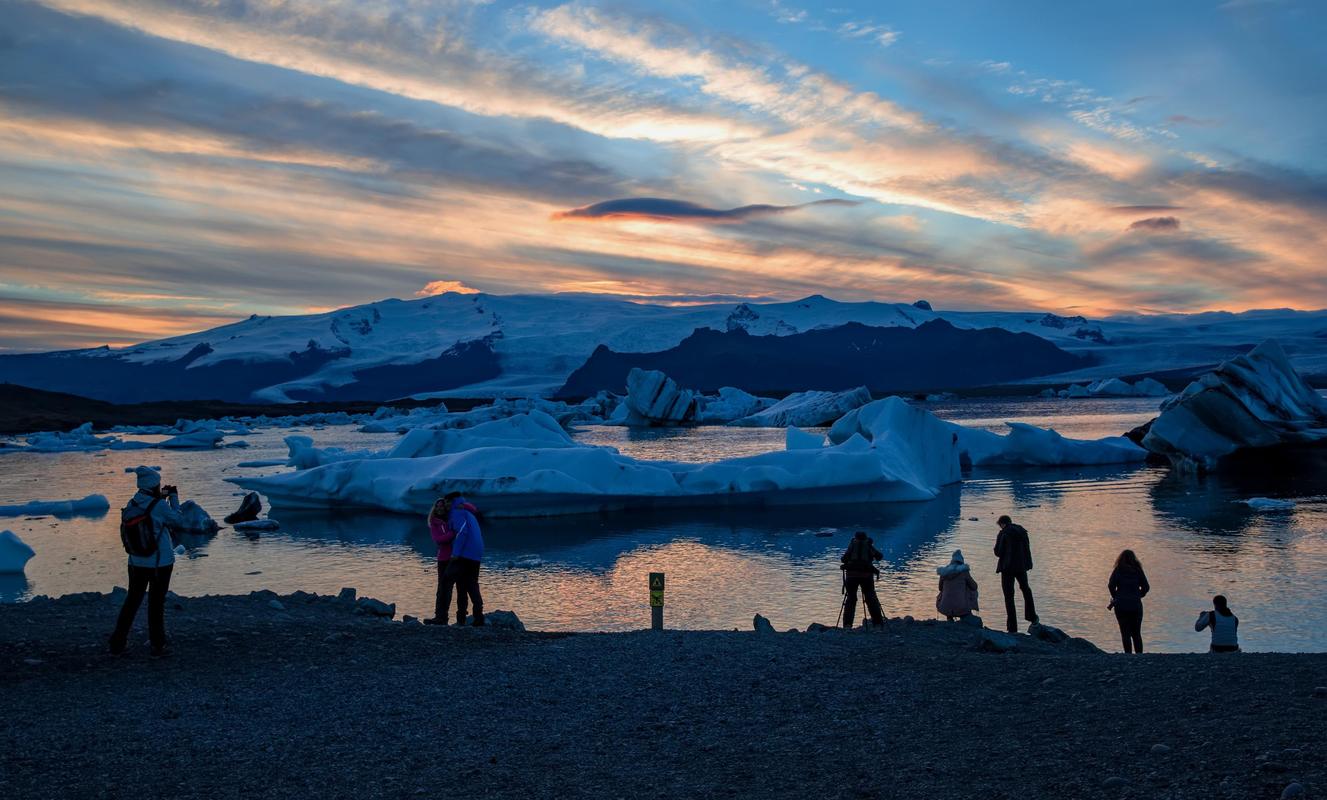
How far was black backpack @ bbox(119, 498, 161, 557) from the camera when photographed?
268 inches

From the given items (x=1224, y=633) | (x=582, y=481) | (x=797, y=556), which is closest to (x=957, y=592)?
(x=1224, y=633)

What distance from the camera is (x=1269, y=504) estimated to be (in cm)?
1947

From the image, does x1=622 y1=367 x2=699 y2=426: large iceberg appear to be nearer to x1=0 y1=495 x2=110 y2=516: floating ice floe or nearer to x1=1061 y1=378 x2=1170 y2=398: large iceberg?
x1=0 y1=495 x2=110 y2=516: floating ice floe

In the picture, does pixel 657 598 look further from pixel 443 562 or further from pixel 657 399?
pixel 657 399

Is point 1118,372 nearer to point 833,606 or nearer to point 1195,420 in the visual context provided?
point 1195,420

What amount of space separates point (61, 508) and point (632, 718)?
19277 mm

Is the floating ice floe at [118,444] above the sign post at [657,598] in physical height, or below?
above

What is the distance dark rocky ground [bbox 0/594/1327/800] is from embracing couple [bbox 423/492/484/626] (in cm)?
94

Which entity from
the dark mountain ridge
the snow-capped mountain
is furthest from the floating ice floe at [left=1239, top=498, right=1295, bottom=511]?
the dark mountain ridge

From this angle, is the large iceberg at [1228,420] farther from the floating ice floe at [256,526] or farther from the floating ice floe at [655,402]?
the floating ice floe at [655,402]

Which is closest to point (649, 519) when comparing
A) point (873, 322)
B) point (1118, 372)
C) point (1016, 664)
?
point (1016, 664)

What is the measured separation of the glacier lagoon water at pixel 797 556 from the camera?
11.1 meters

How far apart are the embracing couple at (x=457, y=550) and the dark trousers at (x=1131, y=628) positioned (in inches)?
209

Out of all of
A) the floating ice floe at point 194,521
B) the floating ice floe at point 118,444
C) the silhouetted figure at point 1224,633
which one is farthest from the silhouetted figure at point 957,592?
the floating ice floe at point 118,444
